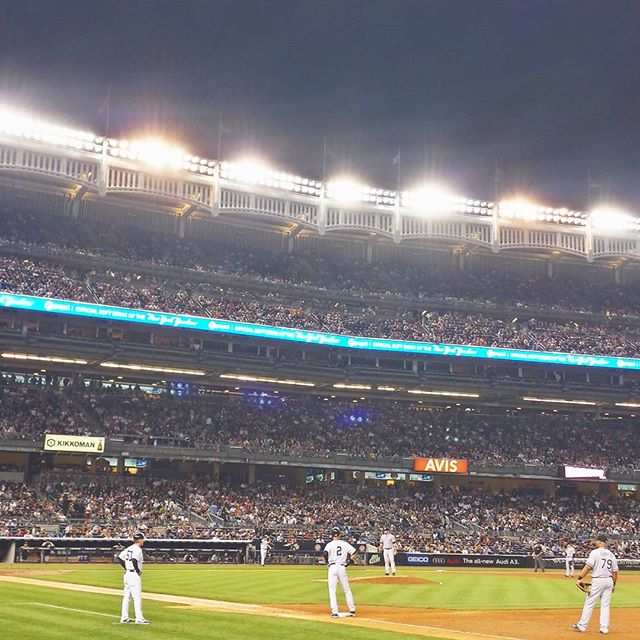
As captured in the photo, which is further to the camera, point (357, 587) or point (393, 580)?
point (393, 580)

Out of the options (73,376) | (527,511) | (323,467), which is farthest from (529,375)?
(73,376)

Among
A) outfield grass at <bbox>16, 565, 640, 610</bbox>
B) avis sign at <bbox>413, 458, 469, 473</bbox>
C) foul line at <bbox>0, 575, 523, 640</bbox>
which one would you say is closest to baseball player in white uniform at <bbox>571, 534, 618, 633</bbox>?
foul line at <bbox>0, 575, 523, 640</bbox>

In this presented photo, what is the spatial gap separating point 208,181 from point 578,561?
34.9m

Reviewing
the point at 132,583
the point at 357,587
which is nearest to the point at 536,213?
the point at 357,587

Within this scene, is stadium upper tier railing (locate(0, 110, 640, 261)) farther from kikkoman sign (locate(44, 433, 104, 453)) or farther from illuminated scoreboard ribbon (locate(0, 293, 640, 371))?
kikkoman sign (locate(44, 433, 104, 453))

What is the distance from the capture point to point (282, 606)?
19.0 metres

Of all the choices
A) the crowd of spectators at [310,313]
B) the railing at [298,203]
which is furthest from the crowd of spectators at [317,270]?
the railing at [298,203]

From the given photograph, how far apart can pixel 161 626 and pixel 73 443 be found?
3193 cm

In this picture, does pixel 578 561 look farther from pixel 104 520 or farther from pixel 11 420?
pixel 11 420

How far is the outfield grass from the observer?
21578 millimetres

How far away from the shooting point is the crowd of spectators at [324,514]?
3991cm

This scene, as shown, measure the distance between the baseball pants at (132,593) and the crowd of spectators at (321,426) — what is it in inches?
1262

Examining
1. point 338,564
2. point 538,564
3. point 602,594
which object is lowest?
point 538,564

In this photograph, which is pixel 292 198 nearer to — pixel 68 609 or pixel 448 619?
pixel 448 619
